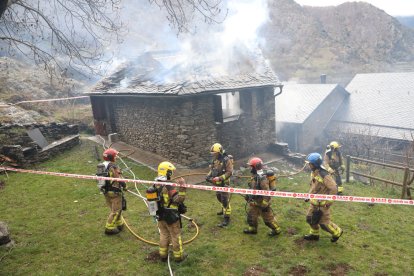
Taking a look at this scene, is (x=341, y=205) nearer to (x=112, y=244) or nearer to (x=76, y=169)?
(x=112, y=244)

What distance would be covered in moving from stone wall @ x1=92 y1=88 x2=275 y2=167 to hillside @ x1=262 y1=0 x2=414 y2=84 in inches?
1632

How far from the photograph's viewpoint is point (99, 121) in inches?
678

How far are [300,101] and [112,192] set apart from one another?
2186cm

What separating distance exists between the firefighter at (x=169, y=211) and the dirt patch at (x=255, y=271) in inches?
49.3

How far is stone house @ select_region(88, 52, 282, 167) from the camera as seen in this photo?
36.5 ft

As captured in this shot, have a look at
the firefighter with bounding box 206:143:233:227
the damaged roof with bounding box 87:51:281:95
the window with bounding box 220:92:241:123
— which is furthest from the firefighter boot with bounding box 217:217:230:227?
the window with bounding box 220:92:241:123

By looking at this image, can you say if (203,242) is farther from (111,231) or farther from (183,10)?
(183,10)

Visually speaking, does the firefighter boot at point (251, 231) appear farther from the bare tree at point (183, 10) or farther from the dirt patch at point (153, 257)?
the bare tree at point (183, 10)

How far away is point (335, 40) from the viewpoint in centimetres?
6369

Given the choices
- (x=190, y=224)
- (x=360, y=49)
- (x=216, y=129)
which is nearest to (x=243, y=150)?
(x=216, y=129)

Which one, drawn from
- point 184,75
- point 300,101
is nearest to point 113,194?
point 184,75

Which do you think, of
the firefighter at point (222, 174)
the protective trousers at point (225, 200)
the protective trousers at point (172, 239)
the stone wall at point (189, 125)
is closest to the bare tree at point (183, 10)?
the firefighter at point (222, 174)

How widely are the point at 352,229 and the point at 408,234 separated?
4.00ft

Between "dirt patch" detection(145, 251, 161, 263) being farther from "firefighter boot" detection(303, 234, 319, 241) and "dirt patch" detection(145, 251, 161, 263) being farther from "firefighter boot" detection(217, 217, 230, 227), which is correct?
"firefighter boot" detection(303, 234, 319, 241)
